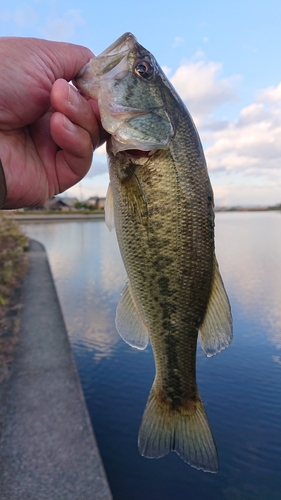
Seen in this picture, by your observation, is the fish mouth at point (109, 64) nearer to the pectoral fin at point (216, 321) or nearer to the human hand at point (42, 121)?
the human hand at point (42, 121)

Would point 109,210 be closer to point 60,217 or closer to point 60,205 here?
point 60,217

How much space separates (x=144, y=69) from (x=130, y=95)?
18 cm

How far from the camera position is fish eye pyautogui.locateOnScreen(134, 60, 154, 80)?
84.7 inches

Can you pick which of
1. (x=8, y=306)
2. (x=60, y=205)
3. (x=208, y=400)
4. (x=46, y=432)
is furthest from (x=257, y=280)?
(x=60, y=205)

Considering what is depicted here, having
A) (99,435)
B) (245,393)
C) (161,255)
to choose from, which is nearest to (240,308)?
(245,393)

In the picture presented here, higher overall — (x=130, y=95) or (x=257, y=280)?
(x=130, y=95)

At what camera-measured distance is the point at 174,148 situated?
80.5 inches

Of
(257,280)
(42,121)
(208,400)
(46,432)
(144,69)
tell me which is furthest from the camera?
(257,280)

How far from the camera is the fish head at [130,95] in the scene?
6.70 ft

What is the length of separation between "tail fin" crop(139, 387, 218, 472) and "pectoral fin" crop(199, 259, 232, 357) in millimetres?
396

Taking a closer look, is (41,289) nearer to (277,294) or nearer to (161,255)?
(277,294)

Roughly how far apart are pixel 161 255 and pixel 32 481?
3.24 m

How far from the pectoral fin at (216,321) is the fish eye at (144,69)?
110 centimetres

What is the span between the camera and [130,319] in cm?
231
